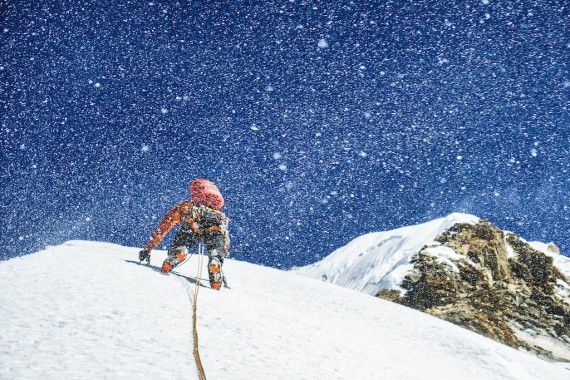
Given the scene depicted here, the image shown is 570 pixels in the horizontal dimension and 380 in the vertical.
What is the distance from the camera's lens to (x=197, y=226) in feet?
21.2

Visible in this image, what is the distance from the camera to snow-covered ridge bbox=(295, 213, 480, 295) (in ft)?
136

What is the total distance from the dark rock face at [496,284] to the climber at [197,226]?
2338 cm

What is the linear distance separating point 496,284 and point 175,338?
51.8 m

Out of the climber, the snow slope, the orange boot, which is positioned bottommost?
the snow slope

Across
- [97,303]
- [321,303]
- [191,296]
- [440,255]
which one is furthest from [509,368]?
[440,255]

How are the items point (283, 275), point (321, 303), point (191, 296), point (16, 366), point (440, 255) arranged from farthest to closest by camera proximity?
point (440, 255) → point (283, 275) → point (321, 303) → point (191, 296) → point (16, 366)

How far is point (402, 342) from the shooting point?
5.58 metres

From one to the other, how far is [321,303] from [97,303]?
5046 mm

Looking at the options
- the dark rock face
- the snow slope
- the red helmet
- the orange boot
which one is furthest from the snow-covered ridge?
the orange boot

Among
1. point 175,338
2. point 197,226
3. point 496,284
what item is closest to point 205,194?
point 197,226

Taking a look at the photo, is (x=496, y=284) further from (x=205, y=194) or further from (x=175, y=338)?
(x=175, y=338)

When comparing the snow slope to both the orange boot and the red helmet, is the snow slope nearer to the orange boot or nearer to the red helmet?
the orange boot

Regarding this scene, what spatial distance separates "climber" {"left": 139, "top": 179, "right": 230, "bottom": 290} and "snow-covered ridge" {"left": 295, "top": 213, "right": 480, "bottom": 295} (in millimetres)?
31384

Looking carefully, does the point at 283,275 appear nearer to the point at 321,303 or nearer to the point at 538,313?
the point at 321,303
